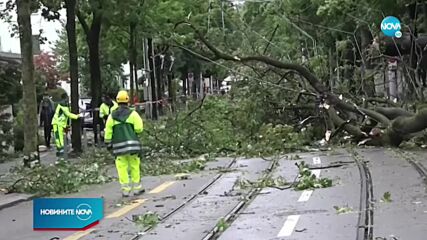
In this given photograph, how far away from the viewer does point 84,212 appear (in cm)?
797

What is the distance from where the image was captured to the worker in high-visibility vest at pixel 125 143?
41.1 feet

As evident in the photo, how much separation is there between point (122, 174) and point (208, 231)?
3.91 m

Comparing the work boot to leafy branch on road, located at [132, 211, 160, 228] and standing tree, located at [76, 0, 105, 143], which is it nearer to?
leafy branch on road, located at [132, 211, 160, 228]

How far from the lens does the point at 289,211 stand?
10.0 m

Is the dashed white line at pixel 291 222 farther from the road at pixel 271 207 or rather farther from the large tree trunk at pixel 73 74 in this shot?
the large tree trunk at pixel 73 74

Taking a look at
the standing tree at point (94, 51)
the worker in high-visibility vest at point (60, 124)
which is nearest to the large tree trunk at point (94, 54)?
the standing tree at point (94, 51)

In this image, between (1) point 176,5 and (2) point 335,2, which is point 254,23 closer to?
(1) point 176,5

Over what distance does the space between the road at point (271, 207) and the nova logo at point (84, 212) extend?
0.82 m

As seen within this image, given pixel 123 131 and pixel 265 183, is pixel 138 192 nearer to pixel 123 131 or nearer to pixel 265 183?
pixel 123 131

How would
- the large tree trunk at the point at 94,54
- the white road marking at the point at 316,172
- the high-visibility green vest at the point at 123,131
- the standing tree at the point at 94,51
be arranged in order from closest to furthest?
the high-visibility green vest at the point at 123,131 < the white road marking at the point at 316,172 < the standing tree at the point at 94,51 < the large tree trunk at the point at 94,54

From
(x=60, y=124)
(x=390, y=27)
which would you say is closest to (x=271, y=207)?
(x=390, y=27)

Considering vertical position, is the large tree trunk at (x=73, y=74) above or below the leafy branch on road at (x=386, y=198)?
above

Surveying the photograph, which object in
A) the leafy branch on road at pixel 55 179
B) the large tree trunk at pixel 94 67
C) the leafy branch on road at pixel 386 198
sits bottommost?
the leafy branch on road at pixel 55 179

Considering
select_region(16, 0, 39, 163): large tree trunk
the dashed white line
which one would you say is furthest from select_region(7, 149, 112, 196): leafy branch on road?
the dashed white line
